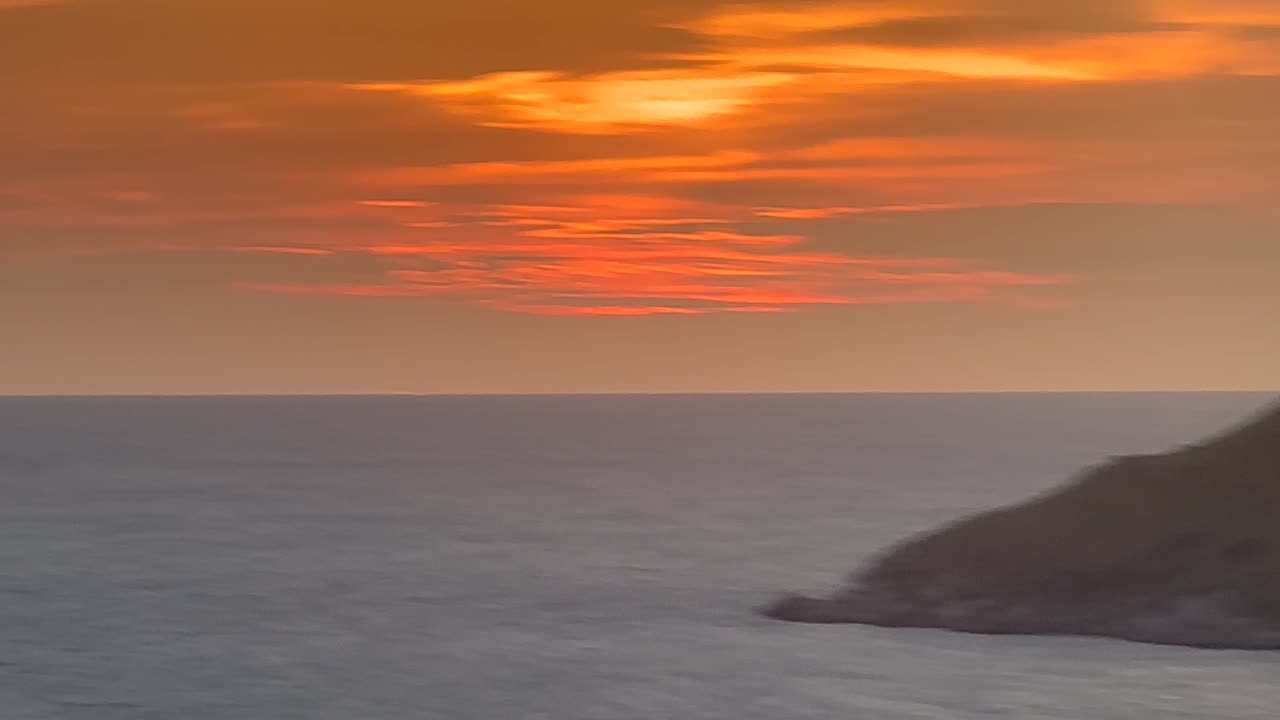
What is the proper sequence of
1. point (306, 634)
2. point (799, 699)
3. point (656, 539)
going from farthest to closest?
point (656, 539) → point (306, 634) → point (799, 699)

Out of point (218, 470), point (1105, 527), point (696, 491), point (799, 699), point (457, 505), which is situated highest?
point (218, 470)

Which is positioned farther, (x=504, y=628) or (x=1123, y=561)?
(x=504, y=628)

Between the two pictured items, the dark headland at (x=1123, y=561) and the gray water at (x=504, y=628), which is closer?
the gray water at (x=504, y=628)

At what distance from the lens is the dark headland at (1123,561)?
2013 inches

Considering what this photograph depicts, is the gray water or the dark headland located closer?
the gray water

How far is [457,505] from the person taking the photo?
128m

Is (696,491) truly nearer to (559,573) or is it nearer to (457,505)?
(457,505)

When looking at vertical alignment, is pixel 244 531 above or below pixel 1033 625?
above

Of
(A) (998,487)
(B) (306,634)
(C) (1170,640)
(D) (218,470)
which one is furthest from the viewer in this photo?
(D) (218,470)

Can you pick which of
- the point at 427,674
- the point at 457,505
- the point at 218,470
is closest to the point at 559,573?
the point at 427,674

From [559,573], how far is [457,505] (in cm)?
4927

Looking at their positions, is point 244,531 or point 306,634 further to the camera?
point 244,531

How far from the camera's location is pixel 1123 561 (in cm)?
5319

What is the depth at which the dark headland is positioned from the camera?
51.1 metres
